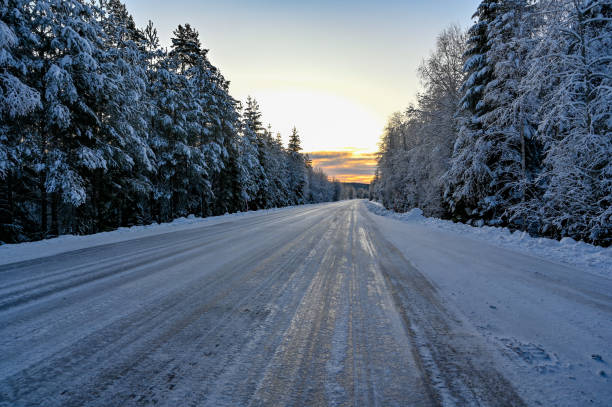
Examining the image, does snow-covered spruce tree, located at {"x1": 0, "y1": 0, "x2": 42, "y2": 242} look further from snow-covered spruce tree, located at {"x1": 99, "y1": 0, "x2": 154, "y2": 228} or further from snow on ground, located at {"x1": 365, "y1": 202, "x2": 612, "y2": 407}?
snow on ground, located at {"x1": 365, "y1": 202, "x2": 612, "y2": 407}

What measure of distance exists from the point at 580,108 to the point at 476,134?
5.21 meters

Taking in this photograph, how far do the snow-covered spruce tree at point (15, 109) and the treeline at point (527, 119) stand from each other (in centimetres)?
1638

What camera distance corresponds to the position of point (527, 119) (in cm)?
1068

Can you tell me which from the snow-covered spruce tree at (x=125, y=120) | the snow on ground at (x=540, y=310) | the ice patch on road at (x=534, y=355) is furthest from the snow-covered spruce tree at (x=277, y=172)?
the ice patch on road at (x=534, y=355)

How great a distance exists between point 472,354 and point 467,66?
607 inches

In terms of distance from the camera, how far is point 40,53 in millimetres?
10492

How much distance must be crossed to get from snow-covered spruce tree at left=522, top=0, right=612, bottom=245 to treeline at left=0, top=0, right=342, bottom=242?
16.2 metres

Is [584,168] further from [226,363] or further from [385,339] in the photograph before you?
[226,363]

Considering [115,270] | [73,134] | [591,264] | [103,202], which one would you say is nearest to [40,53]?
[73,134]

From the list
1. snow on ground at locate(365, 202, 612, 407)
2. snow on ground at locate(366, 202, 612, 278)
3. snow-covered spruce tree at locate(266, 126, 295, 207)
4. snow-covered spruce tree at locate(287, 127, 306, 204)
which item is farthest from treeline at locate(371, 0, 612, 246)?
snow-covered spruce tree at locate(287, 127, 306, 204)

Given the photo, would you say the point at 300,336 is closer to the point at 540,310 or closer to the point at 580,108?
the point at 540,310

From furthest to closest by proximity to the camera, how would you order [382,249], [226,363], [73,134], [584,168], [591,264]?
[73,134], [584,168], [382,249], [591,264], [226,363]

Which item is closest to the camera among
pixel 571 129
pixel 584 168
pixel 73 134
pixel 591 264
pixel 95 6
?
pixel 591 264

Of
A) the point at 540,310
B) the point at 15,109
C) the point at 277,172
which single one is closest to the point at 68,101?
Result: the point at 15,109
